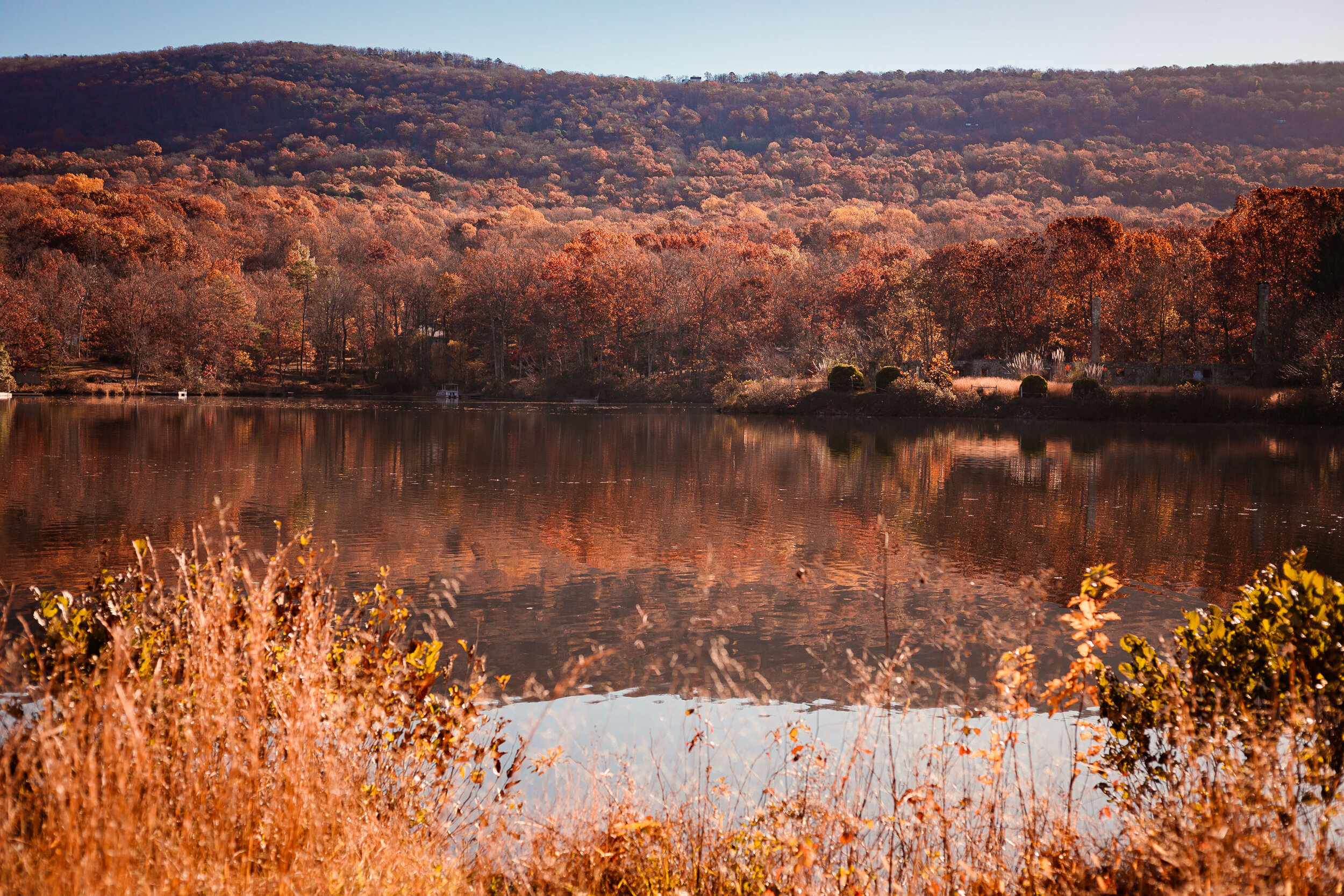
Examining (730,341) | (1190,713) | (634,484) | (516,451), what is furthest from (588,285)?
(1190,713)

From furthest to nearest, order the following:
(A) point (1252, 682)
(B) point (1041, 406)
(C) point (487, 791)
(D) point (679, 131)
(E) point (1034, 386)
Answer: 1. (D) point (679, 131)
2. (E) point (1034, 386)
3. (B) point (1041, 406)
4. (C) point (487, 791)
5. (A) point (1252, 682)

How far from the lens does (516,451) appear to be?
27938 millimetres

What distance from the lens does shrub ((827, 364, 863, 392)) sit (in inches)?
1943

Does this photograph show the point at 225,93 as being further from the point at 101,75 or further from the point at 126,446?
the point at 126,446

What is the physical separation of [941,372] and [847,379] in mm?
4650

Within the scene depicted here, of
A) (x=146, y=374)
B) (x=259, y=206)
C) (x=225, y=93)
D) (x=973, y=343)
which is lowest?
(x=146, y=374)

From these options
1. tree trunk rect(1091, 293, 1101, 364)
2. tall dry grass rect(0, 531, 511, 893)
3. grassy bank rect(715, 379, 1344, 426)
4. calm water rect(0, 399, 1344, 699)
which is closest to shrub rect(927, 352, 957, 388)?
grassy bank rect(715, 379, 1344, 426)

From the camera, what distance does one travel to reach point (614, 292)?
240 feet

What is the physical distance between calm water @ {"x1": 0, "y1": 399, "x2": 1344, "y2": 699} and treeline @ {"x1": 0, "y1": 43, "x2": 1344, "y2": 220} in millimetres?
97519

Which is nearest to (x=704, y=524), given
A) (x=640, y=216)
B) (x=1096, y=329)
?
(x=1096, y=329)

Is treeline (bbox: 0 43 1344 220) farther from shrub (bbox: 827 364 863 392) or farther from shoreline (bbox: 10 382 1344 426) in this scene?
shoreline (bbox: 10 382 1344 426)

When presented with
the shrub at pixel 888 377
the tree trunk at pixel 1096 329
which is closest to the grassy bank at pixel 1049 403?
the shrub at pixel 888 377

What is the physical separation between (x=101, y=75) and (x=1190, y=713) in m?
209

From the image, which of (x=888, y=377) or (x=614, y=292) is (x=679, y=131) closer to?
(x=614, y=292)
